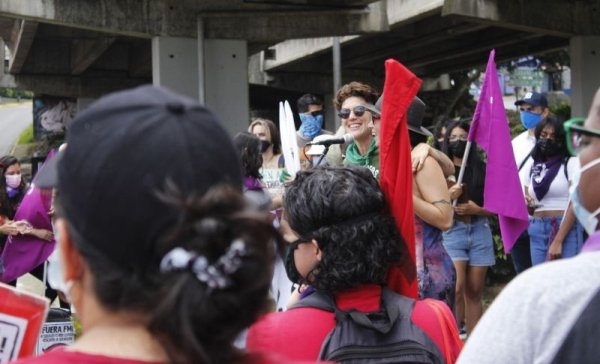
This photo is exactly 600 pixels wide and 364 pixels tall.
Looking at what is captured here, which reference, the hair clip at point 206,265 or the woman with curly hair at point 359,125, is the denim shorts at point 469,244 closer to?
the woman with curly hair at point 359,125

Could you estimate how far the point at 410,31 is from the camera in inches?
918

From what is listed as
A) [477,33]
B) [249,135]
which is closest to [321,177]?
[249,135]

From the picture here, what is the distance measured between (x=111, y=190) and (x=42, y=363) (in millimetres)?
290

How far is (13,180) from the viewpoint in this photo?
1017cm

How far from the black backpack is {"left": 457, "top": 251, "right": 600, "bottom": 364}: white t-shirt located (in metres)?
0.89

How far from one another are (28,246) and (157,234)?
7.97m

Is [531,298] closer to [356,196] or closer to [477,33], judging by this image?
[356,196]

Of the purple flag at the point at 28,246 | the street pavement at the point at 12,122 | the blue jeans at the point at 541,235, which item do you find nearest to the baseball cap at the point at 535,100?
the blue jeans at the point at 541,235

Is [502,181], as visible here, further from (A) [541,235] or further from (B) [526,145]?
(B) [526,145]

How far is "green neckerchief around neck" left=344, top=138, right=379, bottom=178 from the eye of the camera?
5816 mm

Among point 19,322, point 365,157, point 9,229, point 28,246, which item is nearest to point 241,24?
point 28,246

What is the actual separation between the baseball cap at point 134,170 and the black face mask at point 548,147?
21.6ft

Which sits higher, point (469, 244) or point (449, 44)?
point (449, 44)

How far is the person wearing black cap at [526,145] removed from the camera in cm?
833
